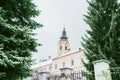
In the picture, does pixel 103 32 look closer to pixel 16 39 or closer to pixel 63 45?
pixel 16 39

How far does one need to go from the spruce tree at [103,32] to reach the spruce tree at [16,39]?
234 cm

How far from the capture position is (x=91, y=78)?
25.0ft

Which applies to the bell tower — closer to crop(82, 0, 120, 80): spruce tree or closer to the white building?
the white building

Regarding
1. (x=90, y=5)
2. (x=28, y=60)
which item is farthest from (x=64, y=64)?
(x=28, y=60)

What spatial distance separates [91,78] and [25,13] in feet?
11.3

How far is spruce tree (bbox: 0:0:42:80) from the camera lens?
519 cm

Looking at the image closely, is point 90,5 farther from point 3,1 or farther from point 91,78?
point 3,1

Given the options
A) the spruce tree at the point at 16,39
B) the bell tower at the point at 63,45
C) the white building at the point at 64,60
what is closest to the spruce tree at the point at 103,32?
the spruce tree at the point at 16,39

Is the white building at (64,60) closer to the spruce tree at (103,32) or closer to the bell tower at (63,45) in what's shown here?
the bell tower at (63,45)

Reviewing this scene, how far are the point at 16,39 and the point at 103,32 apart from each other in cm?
376

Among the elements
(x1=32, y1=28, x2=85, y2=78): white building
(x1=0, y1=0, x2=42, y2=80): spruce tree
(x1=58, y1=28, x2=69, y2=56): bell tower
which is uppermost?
(x1=58, y1=28, x2=69, y2=56): bell tower

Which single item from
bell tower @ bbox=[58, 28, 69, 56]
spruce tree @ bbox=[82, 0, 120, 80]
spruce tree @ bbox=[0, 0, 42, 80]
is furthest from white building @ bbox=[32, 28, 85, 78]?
spruce tree @ bbox=[0, 0, 42, 80]

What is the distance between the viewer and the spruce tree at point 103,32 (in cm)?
741

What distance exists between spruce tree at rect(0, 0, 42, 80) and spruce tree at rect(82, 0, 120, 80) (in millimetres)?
2343
